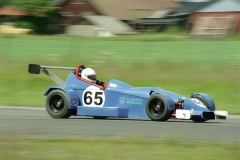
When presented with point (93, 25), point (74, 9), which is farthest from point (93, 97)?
point (74, 9)

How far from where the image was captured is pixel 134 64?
23.9 metres

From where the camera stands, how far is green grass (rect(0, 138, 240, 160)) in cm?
866

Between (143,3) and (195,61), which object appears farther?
(143,3)

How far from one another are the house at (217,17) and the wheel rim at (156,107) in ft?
146

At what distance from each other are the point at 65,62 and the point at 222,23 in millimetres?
35956

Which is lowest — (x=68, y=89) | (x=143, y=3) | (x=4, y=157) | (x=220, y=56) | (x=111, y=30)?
(x=4, y=157)

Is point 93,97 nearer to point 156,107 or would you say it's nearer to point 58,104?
point 58,104

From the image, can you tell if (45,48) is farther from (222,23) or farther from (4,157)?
(222,23)

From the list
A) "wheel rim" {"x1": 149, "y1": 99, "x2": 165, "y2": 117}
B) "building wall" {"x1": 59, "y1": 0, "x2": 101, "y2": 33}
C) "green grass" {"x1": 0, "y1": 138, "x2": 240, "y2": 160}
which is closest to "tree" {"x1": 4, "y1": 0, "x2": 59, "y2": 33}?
"building wall" {"x1": 59, "y1": 0, "x2": 101, "y2": 33}

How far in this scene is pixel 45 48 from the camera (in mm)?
28172

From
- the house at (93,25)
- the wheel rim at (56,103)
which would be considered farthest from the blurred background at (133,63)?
the house at (93,25)

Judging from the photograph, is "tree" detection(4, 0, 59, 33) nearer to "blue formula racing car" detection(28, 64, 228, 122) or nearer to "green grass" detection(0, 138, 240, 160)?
"blue formula racing car" detection(28, 64, 228, 122)

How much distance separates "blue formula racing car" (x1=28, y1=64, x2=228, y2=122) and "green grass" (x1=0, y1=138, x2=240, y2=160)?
2.74m

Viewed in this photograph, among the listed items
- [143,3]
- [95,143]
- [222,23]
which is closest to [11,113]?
[95,143]
